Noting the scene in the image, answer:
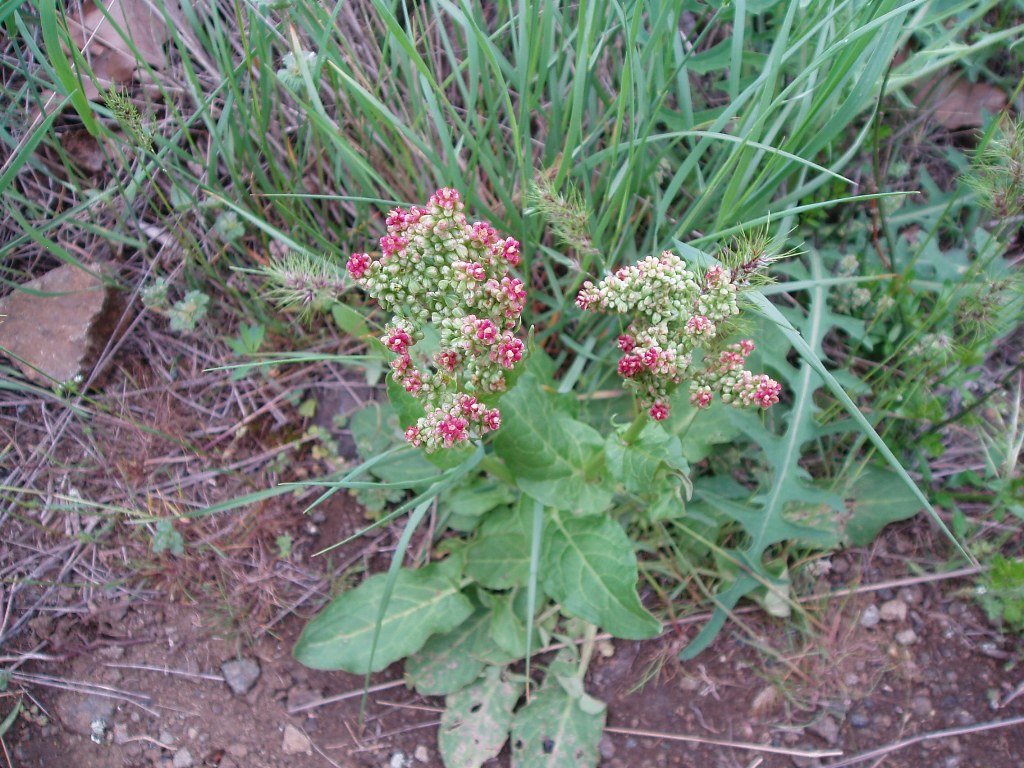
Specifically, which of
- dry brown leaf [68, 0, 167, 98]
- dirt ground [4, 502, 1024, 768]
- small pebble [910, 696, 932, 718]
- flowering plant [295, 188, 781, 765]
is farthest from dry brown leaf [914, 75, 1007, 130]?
dry brown leaf [68, 0, 167, 98]

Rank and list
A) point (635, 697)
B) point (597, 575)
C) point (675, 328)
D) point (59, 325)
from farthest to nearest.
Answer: point (59, 325) → point (635, 697) → point (597, 575) → point (675, 328)

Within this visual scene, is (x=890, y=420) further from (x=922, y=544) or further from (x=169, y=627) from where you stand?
(x=169, y=627)

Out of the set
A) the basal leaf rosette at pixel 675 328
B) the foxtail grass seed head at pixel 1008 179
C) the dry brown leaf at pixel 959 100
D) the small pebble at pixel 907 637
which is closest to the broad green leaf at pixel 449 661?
the basal leaf rosette at pixel 675 328

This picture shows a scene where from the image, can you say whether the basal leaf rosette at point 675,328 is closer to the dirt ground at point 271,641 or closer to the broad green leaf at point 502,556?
the broad green leaf at point 502,556

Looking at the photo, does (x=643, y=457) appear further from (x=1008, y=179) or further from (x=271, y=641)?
(x=271, y=641)

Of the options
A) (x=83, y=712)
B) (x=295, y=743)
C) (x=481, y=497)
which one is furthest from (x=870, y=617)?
(x=83, y=712)

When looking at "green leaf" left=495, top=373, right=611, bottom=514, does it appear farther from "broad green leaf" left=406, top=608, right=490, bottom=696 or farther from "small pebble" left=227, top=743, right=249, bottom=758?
"small pebble" left=227, top=743, right=249, bottom=758
